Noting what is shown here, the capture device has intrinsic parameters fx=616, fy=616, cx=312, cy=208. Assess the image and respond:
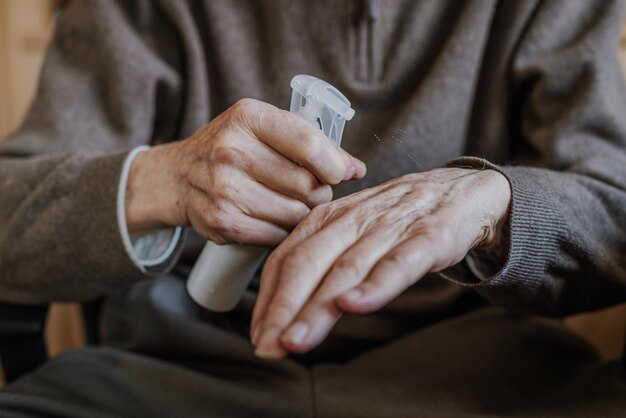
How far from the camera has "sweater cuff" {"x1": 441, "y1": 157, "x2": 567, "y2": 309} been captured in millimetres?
528

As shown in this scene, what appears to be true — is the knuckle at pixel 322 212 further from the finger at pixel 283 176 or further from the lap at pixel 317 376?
the lap at pixel 317 376

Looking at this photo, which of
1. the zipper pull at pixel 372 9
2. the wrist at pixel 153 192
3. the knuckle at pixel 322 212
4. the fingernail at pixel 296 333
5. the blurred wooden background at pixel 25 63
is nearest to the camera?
the fingernail at pixel 296 333

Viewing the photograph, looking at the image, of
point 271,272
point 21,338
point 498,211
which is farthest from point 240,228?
point 21,338

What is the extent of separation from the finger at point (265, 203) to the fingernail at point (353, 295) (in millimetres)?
157

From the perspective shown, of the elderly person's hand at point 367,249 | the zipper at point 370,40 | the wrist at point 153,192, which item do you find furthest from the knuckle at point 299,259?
the zipper at point 370,40

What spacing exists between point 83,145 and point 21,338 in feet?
0.87

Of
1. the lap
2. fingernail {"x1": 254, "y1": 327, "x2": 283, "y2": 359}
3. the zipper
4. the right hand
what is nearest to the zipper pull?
the zipper

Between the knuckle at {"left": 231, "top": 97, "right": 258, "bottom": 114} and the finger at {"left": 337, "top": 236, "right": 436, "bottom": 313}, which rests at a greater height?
the knuckle at {"left": 231, "top": 97, "right": 258, "bottom": 114}

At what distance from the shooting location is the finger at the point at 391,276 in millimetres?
380

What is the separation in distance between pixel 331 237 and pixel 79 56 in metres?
0.60

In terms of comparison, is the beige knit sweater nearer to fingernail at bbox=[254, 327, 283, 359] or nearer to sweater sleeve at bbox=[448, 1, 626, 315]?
sweater sleeve at bbox=[448, 1, 626, 315]

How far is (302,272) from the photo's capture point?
40cm

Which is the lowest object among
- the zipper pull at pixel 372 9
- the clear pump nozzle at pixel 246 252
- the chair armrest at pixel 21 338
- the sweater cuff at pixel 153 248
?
the chair armrest at pixel 21 338

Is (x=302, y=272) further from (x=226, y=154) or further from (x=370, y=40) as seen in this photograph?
(x=370, y=40)
